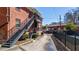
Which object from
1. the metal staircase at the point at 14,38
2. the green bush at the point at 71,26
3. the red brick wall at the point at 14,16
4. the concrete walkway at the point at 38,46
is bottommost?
the concrete walkway at the point at 38,46

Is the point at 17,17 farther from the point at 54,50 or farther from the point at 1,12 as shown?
the point at 54,50

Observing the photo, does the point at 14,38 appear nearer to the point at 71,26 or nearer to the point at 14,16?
the point at 14,16

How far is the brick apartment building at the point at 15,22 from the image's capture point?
340 inches

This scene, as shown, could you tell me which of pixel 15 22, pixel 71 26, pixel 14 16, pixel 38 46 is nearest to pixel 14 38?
pixel 38 46

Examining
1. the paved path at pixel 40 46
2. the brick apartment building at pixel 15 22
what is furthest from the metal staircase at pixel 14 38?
the paved path at pixel 40 46

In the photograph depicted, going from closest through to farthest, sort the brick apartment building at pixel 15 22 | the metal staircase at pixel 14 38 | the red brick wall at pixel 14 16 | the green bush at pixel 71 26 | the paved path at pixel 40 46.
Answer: the green bush at pixel 71 26
the paved path at pixel 40 46
the metal staircase at pixel 14 38
the brick apartment building at pixel 15 22
the red brick wall at pixel 14 16

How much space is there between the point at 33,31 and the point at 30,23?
567 millimetres

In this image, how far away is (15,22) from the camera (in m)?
9.57

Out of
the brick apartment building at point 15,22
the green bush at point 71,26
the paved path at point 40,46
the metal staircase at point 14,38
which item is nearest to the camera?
the green bush at point 71,26

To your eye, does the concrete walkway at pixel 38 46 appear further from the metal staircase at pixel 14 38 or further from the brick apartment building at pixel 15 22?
the brick apartment building at pixel 15 22

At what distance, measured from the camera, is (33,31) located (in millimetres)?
9422

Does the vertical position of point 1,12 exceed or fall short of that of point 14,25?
it exceeds it
